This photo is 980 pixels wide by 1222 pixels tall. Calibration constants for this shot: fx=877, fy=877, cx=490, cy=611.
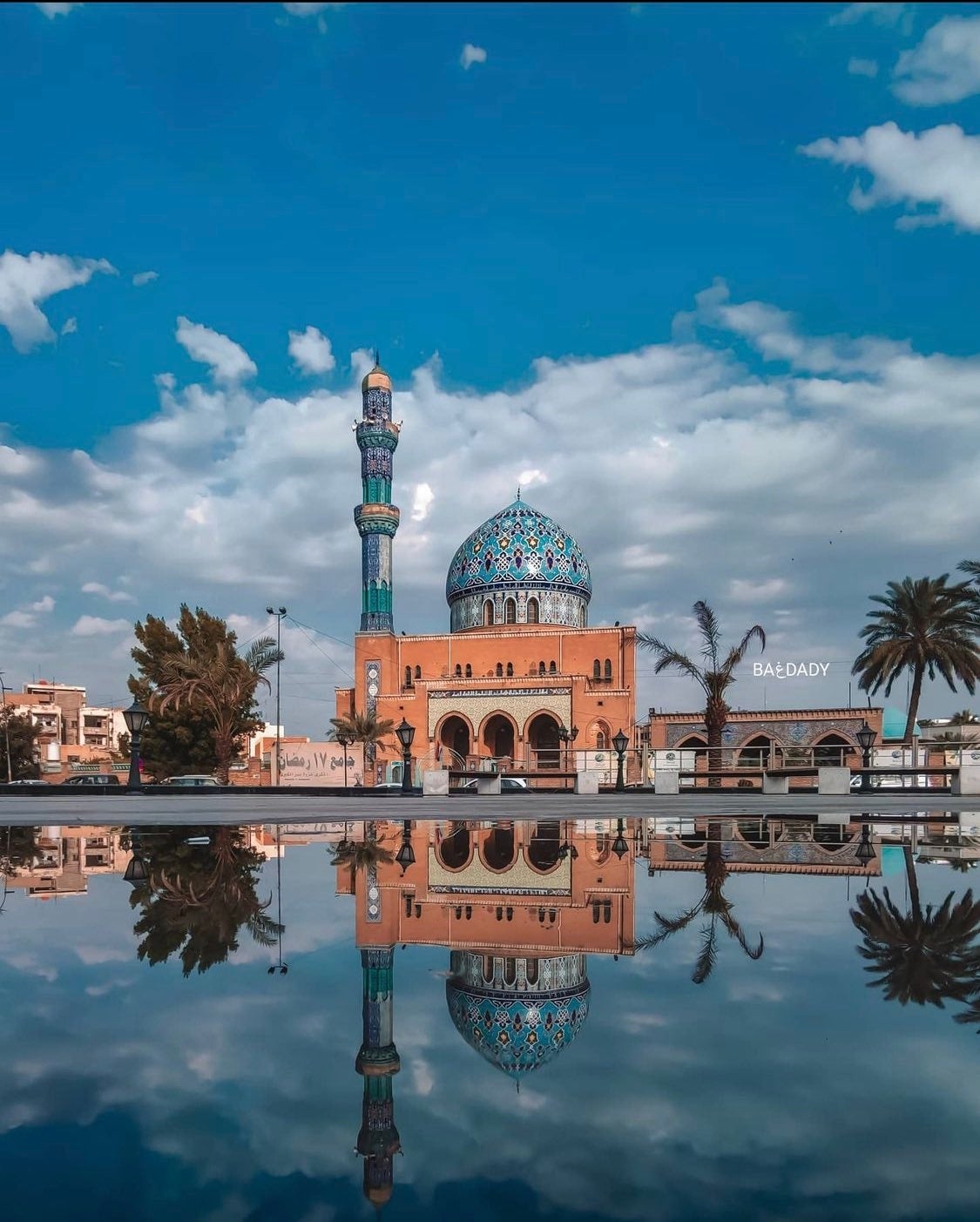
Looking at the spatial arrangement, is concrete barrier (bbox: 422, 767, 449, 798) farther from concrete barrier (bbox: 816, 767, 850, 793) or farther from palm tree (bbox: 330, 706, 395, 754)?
palm tree (bbox: 330, 706, 395, 754)

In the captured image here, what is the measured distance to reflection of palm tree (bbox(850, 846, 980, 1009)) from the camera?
2.22 m

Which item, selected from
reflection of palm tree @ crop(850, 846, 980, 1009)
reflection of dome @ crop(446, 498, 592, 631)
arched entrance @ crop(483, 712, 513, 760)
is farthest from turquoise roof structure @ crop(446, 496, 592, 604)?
reflection of palm tree @ crop(850, 846, 980, 1009)

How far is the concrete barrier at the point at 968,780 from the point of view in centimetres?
1507

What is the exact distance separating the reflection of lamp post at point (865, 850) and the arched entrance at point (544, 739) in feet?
82.5

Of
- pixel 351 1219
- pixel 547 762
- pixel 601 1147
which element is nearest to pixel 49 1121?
pixel 351 1219

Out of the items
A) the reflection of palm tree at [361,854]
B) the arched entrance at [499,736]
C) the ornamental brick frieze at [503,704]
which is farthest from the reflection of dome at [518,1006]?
the arched entrance at [499,736]

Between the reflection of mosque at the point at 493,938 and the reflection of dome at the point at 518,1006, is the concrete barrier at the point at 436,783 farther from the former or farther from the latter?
the reflection of dome at the point at 518,1006

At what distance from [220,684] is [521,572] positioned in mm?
15214

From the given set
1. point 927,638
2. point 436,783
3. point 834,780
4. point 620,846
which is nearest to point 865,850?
point 620,846

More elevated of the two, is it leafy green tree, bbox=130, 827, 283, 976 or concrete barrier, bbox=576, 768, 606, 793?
leafy green tree, bbox=130, 827, 283, 976

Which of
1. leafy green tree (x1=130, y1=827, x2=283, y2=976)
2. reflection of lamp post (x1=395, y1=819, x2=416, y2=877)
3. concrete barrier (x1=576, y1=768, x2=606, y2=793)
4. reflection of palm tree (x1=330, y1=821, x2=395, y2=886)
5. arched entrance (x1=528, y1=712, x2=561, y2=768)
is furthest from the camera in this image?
arched entrance (x1=528, y1=712, x2=561, y2=768)

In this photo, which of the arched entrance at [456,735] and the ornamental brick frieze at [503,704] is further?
the arched entrance at [456,735]

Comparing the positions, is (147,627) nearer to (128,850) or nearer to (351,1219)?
(128,850)

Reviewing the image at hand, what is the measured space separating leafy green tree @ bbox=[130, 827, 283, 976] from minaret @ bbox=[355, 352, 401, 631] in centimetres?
3078
